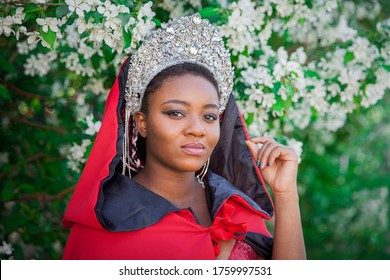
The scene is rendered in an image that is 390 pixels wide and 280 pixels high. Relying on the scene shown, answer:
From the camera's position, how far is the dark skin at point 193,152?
2619 mm

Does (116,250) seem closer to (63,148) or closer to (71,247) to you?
(71,247)

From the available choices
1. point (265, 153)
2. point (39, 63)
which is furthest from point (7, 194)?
point (265, 153)

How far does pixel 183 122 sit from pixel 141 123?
272 mm

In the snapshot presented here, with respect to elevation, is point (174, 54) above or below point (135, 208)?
above

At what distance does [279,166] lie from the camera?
2.76 m

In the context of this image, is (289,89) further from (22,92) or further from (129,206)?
(22,92)

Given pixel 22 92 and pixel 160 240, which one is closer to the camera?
pixel 160 240

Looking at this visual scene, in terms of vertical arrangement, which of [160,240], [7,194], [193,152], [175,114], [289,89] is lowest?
[160,240]

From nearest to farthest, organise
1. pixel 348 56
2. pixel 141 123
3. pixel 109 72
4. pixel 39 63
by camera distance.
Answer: pixel 141 123, pixel 348 56, pixel 39 63, pixel 109 72

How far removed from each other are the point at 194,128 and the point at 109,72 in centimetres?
163

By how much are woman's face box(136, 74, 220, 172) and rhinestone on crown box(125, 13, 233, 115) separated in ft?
0.32

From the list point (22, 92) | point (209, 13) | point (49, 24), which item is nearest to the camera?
point (49, 24)

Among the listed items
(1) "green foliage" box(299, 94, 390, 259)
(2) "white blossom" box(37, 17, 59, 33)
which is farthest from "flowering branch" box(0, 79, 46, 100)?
(1) "green foliage" box(299, 94, 390, 259)

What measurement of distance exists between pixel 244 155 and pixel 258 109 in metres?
0.51
